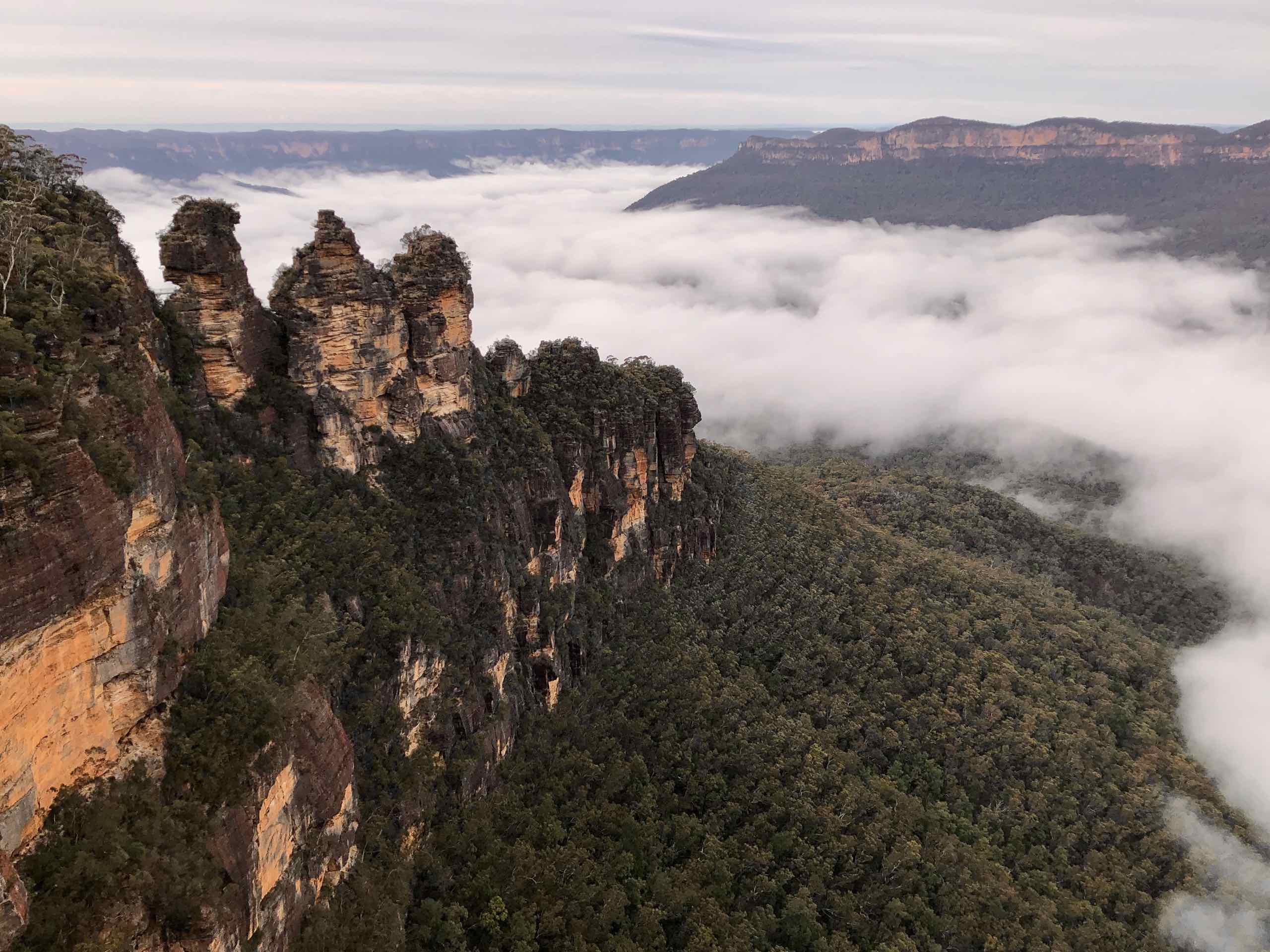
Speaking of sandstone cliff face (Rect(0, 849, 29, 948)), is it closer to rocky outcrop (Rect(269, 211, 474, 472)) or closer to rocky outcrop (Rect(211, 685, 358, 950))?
rocky outcrop (Rect(211, 685, 358, 950))

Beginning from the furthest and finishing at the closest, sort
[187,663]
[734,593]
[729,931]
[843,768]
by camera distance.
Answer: [734,593] → [843,768] → [729,931] → [187,663]

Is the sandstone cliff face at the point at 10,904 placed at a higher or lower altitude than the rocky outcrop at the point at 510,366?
lower

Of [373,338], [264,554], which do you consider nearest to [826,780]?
[264,554]

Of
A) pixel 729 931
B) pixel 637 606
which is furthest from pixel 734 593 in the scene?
pixel 729 931

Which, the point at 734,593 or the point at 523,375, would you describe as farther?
the point at 734,593

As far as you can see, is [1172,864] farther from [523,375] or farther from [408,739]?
[523,375]

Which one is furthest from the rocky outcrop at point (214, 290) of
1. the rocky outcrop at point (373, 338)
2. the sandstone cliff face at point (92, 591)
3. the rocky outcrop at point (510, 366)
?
the rocky outcrop at point (510, 366)

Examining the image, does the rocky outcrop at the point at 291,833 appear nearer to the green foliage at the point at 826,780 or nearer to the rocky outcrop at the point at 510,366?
the green foliage at the point at 826,780
